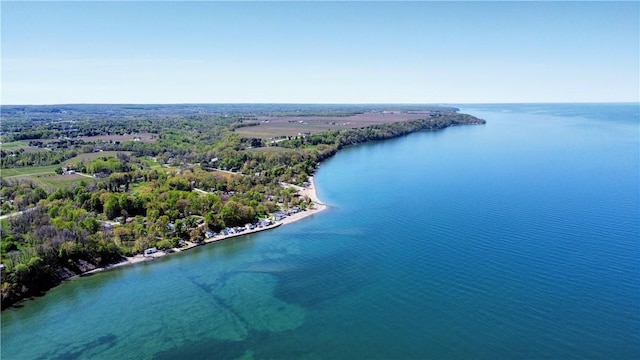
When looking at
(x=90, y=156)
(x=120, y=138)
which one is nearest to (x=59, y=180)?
(x=90, y=156)

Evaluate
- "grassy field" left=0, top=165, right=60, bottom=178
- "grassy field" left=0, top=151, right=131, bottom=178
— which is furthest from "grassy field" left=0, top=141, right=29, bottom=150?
"grassy field" left=0, top=165, right=60, bottom=178

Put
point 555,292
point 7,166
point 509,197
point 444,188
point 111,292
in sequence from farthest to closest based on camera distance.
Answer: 1. point 7,166
2. point 444,188
3. point 509,197
4. point 111,292
5. point 555,292

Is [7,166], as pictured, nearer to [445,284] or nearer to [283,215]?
[283,215]

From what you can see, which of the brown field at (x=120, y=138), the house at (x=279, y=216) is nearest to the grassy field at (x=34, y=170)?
the brown field at (x=120, y=138)

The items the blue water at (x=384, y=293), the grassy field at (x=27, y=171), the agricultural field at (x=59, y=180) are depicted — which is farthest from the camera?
the grassy field at (x=27, y=171)

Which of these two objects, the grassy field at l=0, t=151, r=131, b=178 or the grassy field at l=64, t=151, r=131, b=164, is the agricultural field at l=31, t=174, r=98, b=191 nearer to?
the grassy field at l=0, t=151, r=131, b=178

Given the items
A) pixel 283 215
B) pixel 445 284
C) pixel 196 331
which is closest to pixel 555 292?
pixel 445 284

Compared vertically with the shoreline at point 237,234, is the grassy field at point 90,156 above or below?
above

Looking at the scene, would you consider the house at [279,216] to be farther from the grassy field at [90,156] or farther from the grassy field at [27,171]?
the grassy field at [90,156]
